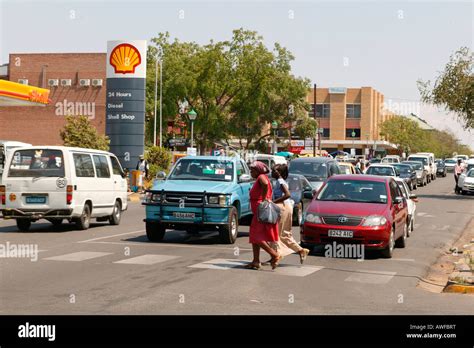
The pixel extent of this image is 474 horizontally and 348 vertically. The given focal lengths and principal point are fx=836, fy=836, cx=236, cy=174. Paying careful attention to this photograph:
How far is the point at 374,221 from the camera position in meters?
16.2

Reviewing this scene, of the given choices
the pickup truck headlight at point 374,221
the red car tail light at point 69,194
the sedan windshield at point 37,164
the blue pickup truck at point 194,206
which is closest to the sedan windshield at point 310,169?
the blue pickup truck at point 194,206

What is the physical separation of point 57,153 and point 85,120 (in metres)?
30.5

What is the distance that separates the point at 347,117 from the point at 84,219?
10750 centimetres

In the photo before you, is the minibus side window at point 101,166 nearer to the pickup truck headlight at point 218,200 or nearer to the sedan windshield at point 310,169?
the pickup truck headlight at point 218,200

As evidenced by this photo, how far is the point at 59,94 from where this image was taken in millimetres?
73750

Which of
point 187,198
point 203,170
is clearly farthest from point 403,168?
point 187,198

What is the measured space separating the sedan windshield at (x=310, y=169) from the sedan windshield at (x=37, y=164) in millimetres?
10668

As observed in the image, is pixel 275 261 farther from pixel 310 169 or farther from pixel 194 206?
pixel 310 169

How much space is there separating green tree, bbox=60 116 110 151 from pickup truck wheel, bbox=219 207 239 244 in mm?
29898

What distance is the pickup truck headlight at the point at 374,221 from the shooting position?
52.9 ft

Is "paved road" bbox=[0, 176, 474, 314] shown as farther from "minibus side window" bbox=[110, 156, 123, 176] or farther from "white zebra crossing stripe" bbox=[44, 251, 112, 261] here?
"minibus side window" bbox=[110, 156, 123, 176]

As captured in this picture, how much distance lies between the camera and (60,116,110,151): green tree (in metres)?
48.2

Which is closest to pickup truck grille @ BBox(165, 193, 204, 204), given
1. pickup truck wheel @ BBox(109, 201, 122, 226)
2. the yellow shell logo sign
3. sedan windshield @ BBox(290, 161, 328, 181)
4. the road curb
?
pickup truck wheel @ BBox(109, 201, 122, 226)
